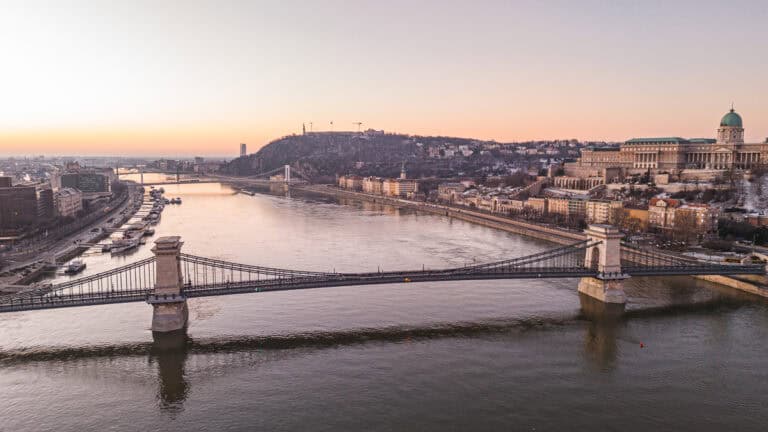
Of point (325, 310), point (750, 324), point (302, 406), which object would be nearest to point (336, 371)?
point (302, 406)

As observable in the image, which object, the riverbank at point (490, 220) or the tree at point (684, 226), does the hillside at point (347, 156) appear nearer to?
the riverbank at point (490, 220)

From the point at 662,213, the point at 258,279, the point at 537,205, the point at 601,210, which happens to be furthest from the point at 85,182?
the point at 662,213

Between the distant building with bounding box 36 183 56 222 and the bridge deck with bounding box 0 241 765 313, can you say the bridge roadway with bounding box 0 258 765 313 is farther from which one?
the distant building with bounding box 36 183 56 222

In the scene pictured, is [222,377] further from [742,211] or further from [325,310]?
[742,211]

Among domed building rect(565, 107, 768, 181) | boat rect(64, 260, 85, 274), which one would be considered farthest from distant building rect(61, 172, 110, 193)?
domed building rect(565, 107, 768, 181)

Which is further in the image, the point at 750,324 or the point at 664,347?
the point at 750,324

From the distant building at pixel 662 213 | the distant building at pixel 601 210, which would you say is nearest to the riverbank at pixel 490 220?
the distant building at pixel 601 210

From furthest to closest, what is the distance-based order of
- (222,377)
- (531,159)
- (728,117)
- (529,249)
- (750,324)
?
(531,159) → (728,117) → (529,249) → (750,324) → (222,377)
